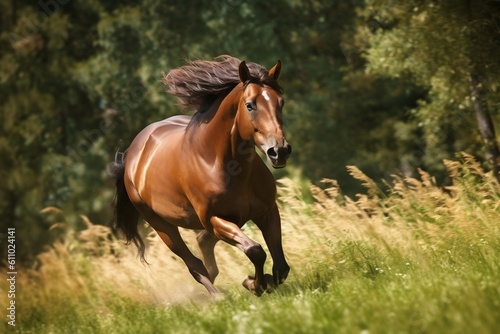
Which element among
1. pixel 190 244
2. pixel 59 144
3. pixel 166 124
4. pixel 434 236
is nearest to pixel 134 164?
pixel 166 124

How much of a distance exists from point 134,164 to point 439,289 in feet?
16.4

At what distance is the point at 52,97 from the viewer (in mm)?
23969

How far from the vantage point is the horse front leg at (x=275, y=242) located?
289 inches

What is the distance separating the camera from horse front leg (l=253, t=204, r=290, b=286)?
7332mm

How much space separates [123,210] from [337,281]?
415cm

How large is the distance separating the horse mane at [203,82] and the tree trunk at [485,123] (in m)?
4.50

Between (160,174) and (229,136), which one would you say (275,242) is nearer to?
(229,136)

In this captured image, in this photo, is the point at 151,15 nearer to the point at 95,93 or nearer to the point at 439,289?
the point at 95,93

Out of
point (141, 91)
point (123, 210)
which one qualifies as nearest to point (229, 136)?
point (123, 210)

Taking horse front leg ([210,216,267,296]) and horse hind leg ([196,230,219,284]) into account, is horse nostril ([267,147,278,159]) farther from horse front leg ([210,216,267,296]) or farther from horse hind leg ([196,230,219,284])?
horse hind leg ([196,230,219,284])

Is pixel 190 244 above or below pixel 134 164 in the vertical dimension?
below

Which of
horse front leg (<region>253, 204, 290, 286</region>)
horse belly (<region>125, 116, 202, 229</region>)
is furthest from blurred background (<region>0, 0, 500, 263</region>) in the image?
horse front leg (<region>253, 204, 290, 286</region>)

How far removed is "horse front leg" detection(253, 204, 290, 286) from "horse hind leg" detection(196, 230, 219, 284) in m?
1.59

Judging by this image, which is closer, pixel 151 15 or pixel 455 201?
pixel 455 201
